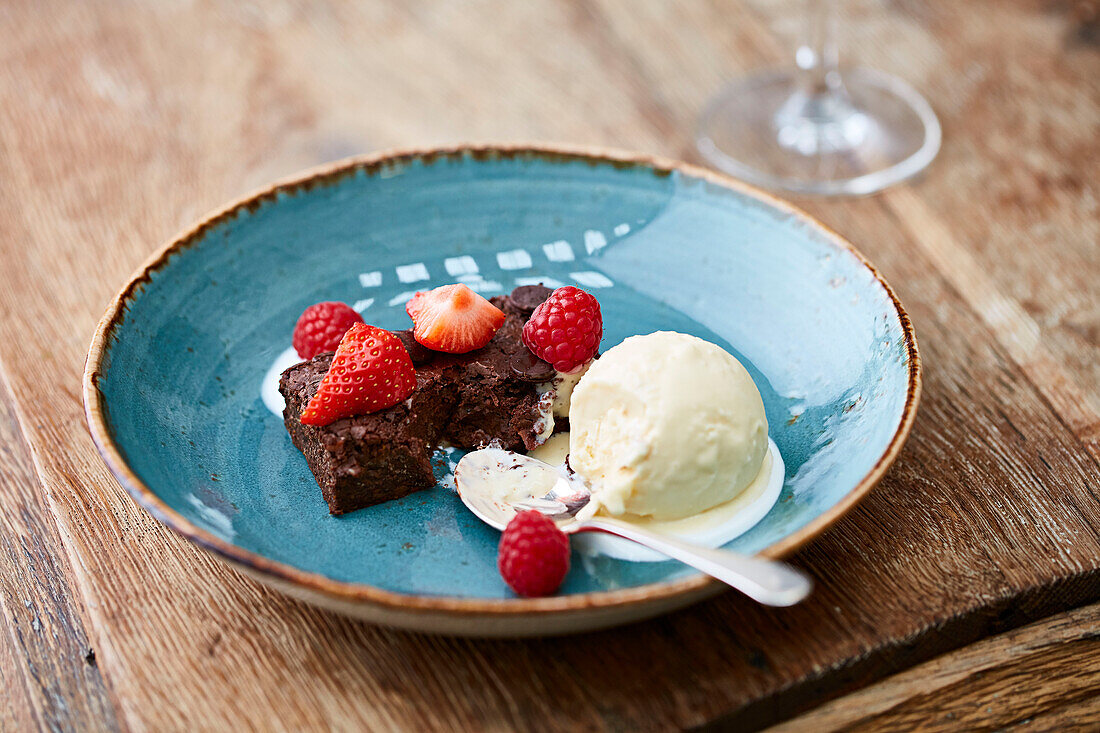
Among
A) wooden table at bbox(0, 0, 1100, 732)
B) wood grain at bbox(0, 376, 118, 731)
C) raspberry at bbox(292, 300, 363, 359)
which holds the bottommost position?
wood grain at bbox(0, 376, 118, 731)

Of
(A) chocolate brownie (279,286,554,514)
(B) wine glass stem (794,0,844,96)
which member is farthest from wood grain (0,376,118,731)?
(B) wine glass stem (794,0,844,96)

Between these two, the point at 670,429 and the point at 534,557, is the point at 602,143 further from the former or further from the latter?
the point at 534,557

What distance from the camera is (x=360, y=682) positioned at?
1728 millimetres

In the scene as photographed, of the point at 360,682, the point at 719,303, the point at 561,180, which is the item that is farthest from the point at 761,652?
the point at 561,180

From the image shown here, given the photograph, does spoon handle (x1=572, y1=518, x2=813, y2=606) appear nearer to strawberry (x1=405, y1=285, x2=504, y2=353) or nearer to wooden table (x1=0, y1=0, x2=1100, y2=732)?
wooden table (x1=0, y1=0, x2=1100, y2=732)

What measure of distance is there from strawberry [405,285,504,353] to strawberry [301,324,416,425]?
11 cm

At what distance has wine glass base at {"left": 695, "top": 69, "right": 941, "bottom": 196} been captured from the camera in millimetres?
3211

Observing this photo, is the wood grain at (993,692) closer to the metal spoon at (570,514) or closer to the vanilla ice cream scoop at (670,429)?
the metal spoon at (570,514)

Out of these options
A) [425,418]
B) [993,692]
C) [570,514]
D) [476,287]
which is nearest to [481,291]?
[476,287]

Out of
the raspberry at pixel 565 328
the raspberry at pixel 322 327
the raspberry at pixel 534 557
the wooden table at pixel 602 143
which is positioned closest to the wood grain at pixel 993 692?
the wooden table at pixel 602 143

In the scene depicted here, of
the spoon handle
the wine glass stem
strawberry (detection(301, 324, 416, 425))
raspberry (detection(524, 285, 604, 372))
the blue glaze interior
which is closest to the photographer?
the spoon handle

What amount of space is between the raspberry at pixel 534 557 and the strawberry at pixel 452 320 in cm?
52

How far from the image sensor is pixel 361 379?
1983 mm

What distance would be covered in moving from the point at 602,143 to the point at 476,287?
3.44ft
